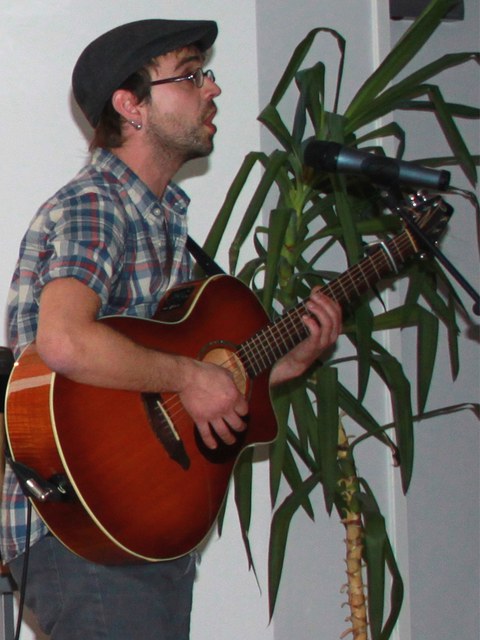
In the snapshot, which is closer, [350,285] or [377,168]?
[377,168]

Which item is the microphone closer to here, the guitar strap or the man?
the man

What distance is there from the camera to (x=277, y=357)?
1969mm

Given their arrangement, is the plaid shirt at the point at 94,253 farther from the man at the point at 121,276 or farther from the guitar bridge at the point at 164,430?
the guitar bridge at the point at 164,430

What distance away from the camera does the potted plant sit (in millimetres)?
2359

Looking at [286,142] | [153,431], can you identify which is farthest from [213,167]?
[153,431]

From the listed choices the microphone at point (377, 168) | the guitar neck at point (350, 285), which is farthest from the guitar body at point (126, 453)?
the microphone at point (377, 168)

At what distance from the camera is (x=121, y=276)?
1730mm

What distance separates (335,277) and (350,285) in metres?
0.28

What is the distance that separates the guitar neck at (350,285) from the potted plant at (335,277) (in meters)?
0.23

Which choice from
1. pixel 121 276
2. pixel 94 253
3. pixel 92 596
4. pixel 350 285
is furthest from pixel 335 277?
pixel 92 596

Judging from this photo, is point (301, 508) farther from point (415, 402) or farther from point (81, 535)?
point (81, 535)

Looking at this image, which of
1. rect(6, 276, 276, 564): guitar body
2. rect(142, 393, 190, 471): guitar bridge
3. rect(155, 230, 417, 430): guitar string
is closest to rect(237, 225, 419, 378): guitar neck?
rect(155, 230, 417, 430): guitar string

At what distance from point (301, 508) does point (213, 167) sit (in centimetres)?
92

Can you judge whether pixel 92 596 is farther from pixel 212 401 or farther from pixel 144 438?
pixel 212 401
